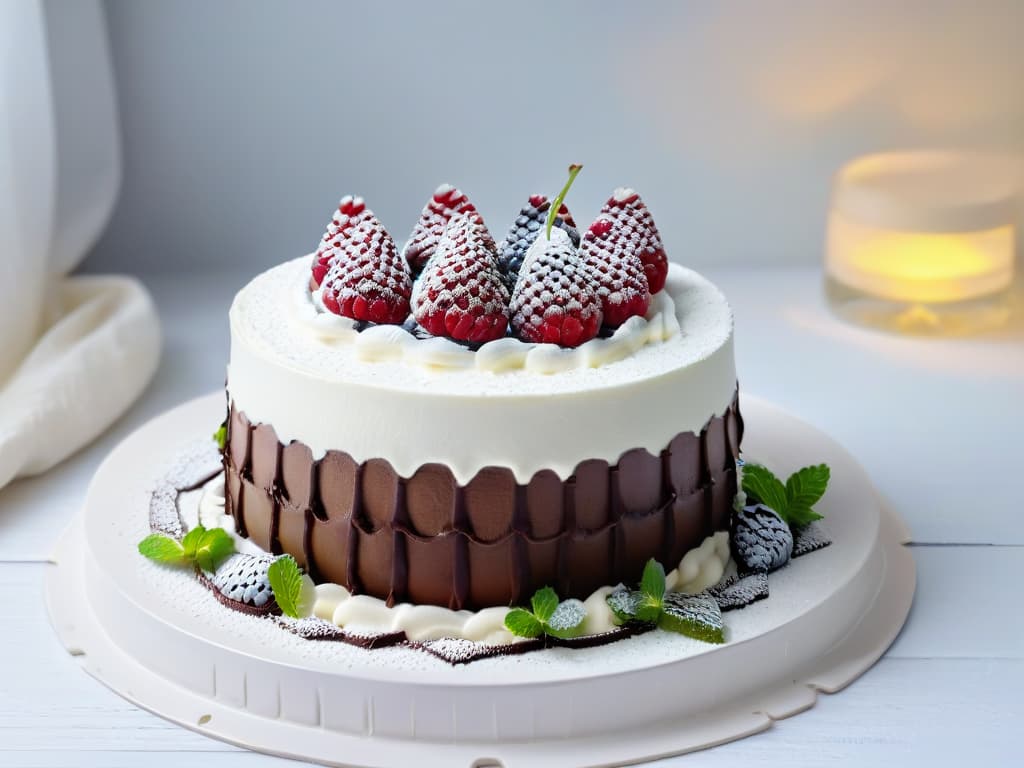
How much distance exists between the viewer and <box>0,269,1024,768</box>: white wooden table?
1.81m

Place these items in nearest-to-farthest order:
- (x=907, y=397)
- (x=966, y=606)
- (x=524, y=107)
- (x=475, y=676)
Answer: (x=475, y=676)
(x=966, y=606)
(x=907, y=397)
(x=524, y=107)

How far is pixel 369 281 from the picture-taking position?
2.03 metres

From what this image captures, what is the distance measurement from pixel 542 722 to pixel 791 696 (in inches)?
13.7

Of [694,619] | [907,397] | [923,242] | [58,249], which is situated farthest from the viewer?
[58,249]

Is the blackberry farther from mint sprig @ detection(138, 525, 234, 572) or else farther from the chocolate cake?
mint sprig @ detection(138, 525, 234, 572)

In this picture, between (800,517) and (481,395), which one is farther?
(800,517)

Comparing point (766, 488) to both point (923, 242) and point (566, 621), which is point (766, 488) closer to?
point (566, 621)

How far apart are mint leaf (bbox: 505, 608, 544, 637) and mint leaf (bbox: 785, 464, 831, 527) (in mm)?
516

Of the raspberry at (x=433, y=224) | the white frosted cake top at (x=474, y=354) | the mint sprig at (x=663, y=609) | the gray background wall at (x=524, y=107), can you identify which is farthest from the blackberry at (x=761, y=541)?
the gray background wall at (x=524, y=107)

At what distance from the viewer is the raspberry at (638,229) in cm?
214

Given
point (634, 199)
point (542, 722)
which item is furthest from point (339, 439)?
point (634, 199)

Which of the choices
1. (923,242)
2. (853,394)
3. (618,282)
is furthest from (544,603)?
(923,242)

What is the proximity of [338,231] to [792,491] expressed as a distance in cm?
81

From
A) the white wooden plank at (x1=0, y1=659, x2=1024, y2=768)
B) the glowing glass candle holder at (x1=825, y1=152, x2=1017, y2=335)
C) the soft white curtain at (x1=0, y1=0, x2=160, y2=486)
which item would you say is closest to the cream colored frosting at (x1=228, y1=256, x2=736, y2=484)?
the white wooden plank at (x1=0, y1=659, x2=1024, y2=768)
